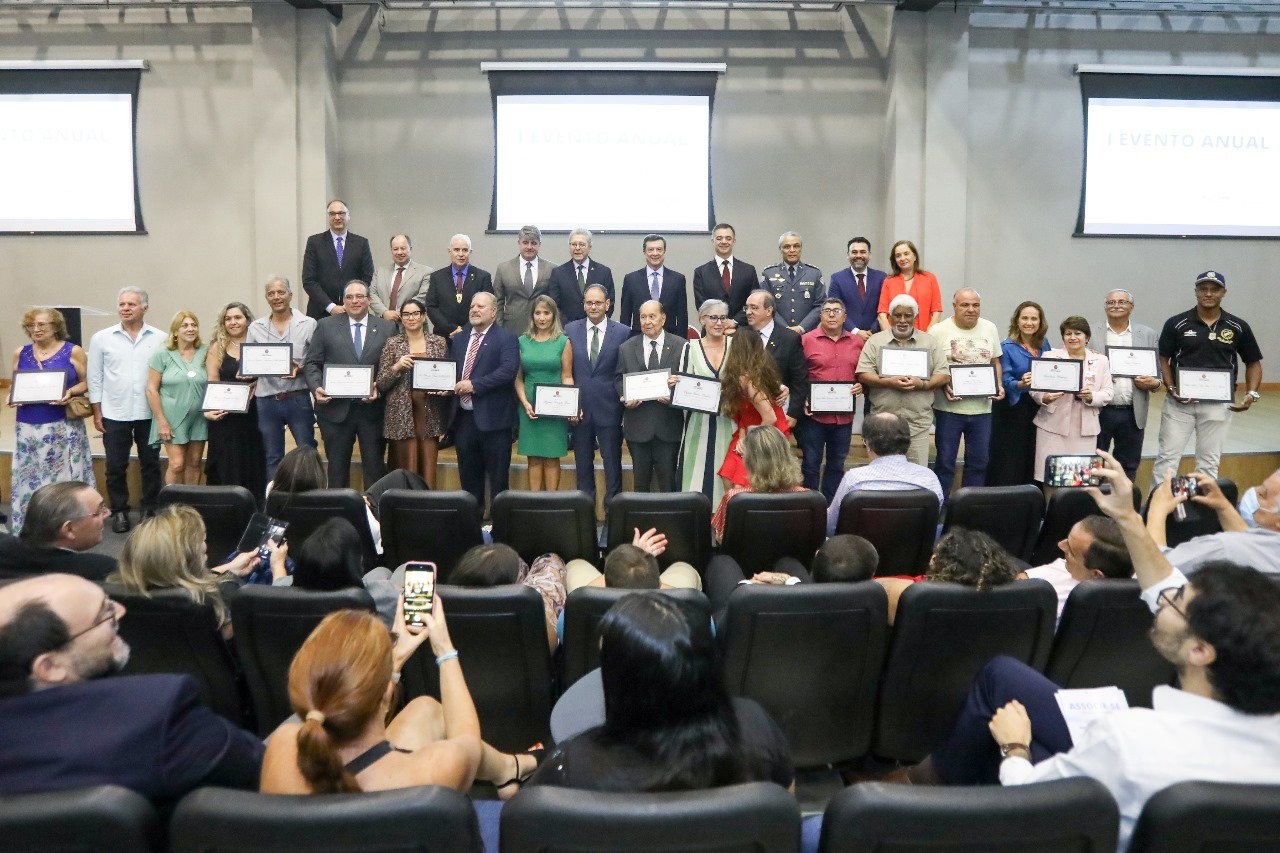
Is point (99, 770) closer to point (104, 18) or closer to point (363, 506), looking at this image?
point (363, 506)

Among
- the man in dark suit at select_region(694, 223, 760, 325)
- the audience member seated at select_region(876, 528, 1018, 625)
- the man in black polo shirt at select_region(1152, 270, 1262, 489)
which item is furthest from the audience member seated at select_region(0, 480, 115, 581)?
the man in black polo shirt at select_region(1152, 270, 1262, 489)

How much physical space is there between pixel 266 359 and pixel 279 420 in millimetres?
441

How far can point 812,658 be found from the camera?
2598 mm

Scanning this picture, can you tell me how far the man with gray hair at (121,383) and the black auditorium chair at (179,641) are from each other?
345cm

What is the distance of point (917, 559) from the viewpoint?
3838 mm

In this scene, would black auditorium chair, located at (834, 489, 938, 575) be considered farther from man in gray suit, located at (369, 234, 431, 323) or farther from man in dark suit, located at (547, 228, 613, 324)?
man in gray suit, located at (369, 234, 431, 323)

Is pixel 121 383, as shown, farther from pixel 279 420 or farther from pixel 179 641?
pixel 179 641

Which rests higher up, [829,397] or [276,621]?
[829,397]

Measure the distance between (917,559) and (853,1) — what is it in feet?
20.2

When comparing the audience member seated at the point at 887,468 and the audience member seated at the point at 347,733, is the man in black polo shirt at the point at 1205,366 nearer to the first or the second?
the audience member seated at the point at 887,468

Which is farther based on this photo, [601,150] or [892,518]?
[601,150]

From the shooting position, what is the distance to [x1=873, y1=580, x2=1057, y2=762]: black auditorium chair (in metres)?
2.50

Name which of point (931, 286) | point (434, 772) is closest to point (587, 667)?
point (434, 772)

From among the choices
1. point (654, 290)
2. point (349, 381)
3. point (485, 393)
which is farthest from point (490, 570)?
point (654, 290)
